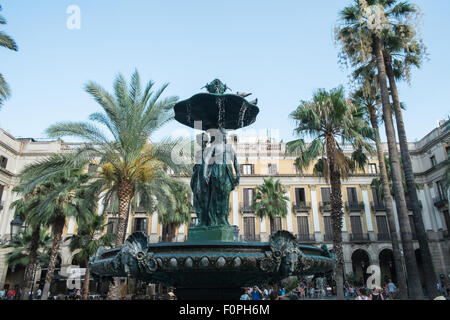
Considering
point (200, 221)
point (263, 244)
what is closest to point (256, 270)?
point (263, 244)

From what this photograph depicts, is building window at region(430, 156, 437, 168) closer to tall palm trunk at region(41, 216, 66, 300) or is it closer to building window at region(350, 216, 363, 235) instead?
building window at region(350, 216, 363, 235)

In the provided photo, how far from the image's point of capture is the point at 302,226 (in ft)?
124

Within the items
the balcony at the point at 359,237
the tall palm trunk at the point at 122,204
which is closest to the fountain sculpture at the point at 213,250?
the tall palm trunk at the point at 122,204

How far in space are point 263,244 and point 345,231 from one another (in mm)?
36367

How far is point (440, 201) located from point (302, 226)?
1446 cm

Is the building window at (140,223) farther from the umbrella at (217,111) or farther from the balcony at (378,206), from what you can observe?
the umbrella at (217,111)

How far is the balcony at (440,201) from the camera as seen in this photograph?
113ft

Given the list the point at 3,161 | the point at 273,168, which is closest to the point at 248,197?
the point at 273,168

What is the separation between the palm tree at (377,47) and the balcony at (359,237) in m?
24.7

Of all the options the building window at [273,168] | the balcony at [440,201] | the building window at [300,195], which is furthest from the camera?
the building window at [273,168]

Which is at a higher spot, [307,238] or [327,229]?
[327,229]

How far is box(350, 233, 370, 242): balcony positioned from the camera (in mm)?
36841

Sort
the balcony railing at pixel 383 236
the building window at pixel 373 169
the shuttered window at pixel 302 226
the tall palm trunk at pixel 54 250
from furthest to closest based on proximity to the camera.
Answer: the building window at pixel 373 169, the shuttered window at pixel 302 226, the balcony railing at pixel 383 236, the tall palm trunk at pixel 54 250

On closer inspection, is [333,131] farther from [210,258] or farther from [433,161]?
[433,161]
